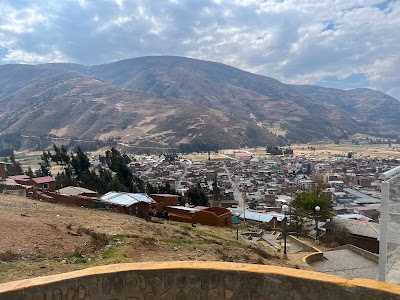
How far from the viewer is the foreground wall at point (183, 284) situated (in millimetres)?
3891

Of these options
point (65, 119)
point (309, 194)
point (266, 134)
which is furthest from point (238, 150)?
point (309, 194)

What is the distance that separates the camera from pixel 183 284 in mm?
4250

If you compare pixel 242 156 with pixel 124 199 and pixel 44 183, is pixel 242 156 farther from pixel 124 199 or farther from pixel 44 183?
pixel 124 199

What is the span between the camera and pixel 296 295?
3.92 m

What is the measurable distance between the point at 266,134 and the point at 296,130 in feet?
104

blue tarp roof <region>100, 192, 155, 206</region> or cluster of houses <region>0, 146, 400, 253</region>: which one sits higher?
blue tarp roof <region>100, 192, 155, 206</region>

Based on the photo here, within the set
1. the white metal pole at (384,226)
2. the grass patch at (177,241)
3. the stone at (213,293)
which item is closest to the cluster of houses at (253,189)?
the grass patch at (177,241)

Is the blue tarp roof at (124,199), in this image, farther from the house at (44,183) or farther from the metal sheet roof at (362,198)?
the metal sheet roof at (362,198)

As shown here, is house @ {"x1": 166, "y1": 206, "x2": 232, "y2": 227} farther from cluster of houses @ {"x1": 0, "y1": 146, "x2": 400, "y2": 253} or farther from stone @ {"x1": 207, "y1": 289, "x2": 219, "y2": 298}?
stone @ {"x1": 207, "y1": 289, "x2": 219, "y2": 298}

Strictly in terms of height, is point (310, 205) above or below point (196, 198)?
above

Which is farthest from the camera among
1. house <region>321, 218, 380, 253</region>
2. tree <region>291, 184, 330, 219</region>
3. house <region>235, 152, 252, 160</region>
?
house <region>235, 152, 252, 160</region>

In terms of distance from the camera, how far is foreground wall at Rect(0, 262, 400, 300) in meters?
3.89

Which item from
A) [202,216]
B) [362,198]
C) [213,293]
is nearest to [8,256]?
[213,293]

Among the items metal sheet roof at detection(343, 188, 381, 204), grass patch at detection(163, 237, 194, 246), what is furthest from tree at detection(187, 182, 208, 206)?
metal sheet roof at detection(343, 188, 381, 204)
